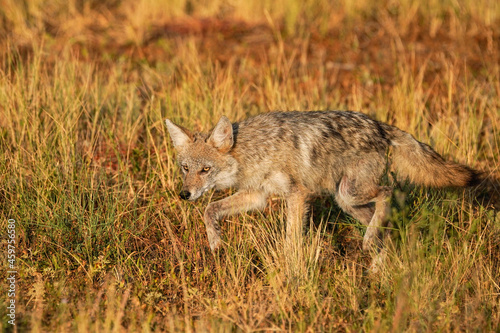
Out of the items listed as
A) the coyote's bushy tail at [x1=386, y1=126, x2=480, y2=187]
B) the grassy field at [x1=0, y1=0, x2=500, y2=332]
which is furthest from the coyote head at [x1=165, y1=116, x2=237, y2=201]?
the coyote's bushy tail at [x1=386, y1=126, x2=480, y2=187]

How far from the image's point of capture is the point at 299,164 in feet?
18.1

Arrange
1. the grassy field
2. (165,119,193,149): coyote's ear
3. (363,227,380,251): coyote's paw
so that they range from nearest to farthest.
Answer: the grassy field
(363,227,380,251): coyote's paw
(165,119,193,149): coyote's ear

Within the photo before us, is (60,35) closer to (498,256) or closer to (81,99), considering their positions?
(81,99)

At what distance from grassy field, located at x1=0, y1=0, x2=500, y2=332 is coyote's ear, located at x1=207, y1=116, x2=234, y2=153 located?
2.12 ft

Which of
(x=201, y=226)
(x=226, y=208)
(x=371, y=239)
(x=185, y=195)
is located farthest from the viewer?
(x=201, y=226)

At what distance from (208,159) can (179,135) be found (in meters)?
0.40

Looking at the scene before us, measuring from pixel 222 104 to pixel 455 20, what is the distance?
625 centimetres

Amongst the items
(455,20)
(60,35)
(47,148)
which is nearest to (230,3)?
(60,35)

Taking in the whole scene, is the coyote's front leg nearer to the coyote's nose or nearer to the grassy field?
the grassy field

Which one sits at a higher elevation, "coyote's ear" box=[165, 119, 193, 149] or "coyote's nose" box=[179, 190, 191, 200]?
"coyote's ear" box=[165, 119, 193, 149]

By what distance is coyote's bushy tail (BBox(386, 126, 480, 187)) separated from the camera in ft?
18.3

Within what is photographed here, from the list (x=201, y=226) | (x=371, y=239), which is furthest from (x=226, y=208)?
(x=371, y=239)

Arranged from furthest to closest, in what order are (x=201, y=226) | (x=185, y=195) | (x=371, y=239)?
1. (x=201, y=226)
2. (x=371, y=239)
3. (x=185, y=195)

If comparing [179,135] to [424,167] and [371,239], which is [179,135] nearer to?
[371,239]
